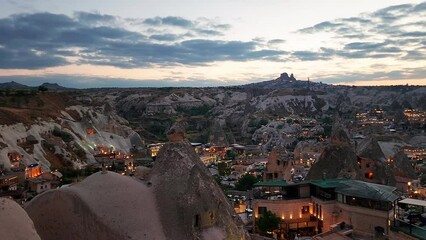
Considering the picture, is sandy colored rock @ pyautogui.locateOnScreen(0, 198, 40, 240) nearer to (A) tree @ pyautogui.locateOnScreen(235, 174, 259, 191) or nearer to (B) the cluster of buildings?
(B) the cluster of buildings

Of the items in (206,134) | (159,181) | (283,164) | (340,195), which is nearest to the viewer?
(159,181)

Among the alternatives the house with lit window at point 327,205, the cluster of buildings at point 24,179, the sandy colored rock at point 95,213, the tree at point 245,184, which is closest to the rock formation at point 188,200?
the sandy colored rock at point 95,213

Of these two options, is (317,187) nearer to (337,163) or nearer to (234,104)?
(337,163)

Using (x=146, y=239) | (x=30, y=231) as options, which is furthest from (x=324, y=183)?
(x=30, y=231)

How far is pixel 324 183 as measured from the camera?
1027 inches

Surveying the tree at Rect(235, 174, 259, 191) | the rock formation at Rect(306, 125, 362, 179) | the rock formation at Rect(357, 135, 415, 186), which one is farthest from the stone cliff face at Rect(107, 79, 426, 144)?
the rock formation at Rect(306, 125, 362, 179)

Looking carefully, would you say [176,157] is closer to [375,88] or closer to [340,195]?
[340,195]

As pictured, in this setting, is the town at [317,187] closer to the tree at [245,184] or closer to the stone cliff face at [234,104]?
the tree at [245,184]

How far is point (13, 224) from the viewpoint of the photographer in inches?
395

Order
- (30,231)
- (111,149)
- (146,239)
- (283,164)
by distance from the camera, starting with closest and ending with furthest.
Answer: (30,231) < (146,239) < (283,164) < (111,149)

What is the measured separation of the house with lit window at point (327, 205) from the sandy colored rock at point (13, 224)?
→ 53.9 ft

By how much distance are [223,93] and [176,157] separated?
15853 centimetres

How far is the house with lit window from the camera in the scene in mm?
21859

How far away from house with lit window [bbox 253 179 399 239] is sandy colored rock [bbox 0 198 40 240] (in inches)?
647
